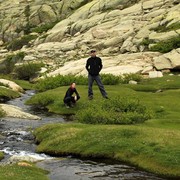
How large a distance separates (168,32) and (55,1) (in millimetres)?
101998

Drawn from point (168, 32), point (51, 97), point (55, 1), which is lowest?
point (51, 97)

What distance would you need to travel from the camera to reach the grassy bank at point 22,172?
1945 cm

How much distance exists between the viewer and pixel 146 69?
218 ft

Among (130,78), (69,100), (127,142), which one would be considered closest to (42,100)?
(69,100)

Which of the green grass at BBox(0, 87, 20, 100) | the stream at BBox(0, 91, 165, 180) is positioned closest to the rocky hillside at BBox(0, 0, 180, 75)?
the green grass at BBox(0, 87, 20, 100)

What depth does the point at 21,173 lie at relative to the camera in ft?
66.3

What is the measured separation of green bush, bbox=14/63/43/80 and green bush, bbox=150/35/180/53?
2596 cm

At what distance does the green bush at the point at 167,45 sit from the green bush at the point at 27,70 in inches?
1022

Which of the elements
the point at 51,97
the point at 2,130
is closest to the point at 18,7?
the point at 51,97

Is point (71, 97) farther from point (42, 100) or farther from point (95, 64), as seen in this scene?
point (42, 100)

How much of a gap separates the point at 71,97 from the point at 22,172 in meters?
21.8

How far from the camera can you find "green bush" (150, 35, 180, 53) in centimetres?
7469

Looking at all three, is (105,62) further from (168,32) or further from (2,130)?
(2,130)

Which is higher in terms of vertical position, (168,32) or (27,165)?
(168,32)
